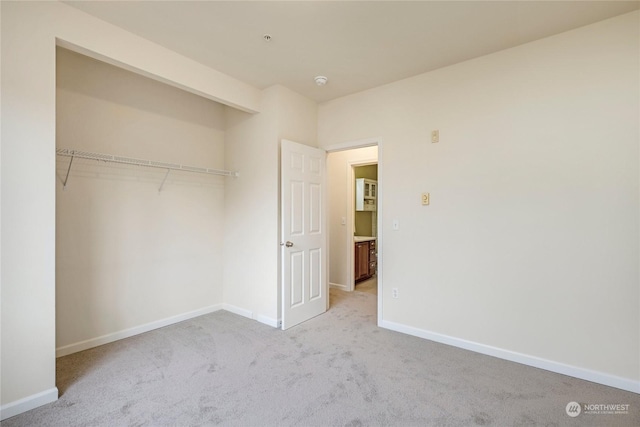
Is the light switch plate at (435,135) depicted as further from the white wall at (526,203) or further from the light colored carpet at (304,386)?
the light colored carpet at (304,386)

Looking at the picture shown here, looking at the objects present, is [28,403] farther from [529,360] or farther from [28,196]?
[529,360]

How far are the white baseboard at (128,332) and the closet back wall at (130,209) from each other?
0.04 feet

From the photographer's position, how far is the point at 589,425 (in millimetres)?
1815

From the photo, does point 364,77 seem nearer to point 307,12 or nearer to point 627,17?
point 307,12

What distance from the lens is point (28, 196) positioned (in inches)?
75.7

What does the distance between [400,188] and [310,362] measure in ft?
6.42

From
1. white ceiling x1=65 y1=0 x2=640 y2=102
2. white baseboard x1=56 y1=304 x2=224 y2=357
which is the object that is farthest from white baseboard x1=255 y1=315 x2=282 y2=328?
white ceiling x1=65 y1=0 x2=640 y2=102

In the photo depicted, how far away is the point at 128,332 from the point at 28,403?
115cm

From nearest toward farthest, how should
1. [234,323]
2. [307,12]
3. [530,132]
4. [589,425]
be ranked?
[589,425] → [307,12] → [530,132] → [234,323]

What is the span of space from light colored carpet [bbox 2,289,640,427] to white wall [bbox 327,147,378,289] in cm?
202

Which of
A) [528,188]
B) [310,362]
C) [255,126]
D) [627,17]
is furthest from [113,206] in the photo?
[627,17]

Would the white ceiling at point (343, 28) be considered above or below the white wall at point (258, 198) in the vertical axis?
above

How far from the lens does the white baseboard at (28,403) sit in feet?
6.02

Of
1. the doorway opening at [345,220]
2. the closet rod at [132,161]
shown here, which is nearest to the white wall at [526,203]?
the doorway opening at [345,220]
